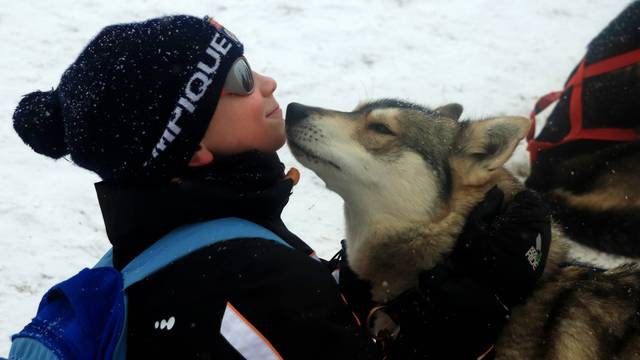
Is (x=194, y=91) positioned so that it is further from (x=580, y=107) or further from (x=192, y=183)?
(x=580, y=107)

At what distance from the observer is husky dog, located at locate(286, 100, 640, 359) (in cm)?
207

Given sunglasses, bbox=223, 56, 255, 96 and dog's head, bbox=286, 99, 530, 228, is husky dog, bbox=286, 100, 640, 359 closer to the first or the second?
dog's head, bbox=286, 99, 530, 228

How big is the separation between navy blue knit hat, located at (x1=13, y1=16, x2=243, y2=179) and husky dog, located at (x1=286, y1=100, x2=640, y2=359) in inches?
24.5

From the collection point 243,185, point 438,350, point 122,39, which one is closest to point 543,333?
point 438,350

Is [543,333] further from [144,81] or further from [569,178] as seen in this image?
[569,178]

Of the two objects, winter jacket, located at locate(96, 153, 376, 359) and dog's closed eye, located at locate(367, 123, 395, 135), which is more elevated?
dog's closed eye, located at locate(367, 123, 395, 135)

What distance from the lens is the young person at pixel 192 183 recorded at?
1676mm

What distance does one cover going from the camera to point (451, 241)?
2.22 m

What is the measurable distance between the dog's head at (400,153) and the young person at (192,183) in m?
0.34

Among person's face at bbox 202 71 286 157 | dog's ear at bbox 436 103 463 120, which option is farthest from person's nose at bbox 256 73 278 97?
dog's ear at bbox 436 103 463 120

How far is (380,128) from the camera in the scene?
2.62 m

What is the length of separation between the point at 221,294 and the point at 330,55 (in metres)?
4.80

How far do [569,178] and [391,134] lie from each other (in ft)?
6.12

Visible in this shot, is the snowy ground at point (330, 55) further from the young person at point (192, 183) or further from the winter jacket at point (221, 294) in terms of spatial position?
the winter jacket at point (221, 294)
